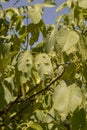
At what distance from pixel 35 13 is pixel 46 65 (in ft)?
1.01

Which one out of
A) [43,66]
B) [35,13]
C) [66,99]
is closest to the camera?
[66,99]

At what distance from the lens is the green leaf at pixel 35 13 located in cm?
145

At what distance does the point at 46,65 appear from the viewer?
1.32m

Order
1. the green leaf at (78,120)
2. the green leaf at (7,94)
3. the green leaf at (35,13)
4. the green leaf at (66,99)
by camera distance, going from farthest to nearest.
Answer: the green leaf at (35,13) → the green leaf at (7,94) → the green leaf at (78,120) → the green leaf at (66,99)

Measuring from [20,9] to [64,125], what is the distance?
0.65m

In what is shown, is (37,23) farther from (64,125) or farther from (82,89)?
(64,125)

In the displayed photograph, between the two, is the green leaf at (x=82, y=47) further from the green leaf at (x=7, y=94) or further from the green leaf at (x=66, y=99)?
the green leaf at (x=7, y=94)

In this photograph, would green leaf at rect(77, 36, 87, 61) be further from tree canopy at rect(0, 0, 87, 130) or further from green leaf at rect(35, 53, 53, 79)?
green leaf at rect(35, 53, 53, 79)

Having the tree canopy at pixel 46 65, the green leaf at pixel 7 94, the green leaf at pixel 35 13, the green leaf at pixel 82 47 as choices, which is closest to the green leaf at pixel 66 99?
the tree canopy at pixel 46 65

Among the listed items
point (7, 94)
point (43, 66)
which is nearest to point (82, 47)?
point (43, 66)

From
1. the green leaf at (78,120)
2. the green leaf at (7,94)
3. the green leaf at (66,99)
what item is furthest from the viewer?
the green leaf at (7,94)

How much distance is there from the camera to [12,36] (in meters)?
1.63

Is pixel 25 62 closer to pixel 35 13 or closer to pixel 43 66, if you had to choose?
pixel 43 66

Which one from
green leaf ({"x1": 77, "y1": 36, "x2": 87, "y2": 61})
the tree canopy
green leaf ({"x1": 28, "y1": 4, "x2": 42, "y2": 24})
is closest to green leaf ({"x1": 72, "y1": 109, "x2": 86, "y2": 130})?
the tree canopy
